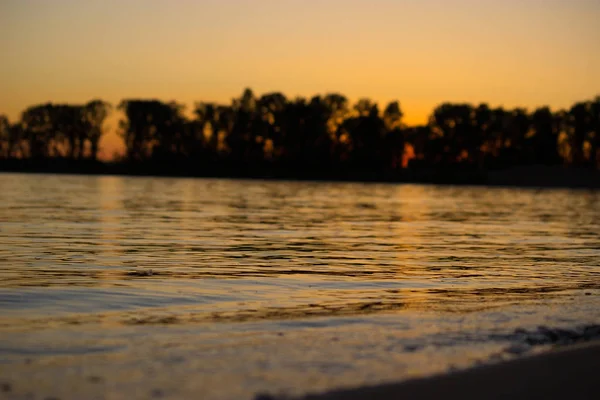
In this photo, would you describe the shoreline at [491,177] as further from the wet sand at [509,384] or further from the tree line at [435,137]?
the wet sand at [509,384]

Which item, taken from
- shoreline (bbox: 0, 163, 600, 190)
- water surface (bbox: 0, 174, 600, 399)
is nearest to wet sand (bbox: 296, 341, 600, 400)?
water surface (bbox: 0, 174, 600, 399)

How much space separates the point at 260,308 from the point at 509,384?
5.51 m

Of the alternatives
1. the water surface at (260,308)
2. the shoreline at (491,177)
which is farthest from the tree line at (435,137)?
the water surface at (260,308)

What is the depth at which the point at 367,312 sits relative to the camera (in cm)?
1285

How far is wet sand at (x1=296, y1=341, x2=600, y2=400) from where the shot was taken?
25.9 ft

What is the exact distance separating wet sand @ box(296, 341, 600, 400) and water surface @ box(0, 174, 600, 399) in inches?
17.2

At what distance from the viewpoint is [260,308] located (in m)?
13.1

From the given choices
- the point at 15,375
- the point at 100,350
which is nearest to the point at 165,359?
the point at 100,350

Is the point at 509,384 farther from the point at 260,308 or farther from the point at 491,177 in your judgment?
the point at 491,177

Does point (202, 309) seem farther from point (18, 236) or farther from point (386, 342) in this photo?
point (18, 236)

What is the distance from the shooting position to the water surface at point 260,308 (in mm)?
8883

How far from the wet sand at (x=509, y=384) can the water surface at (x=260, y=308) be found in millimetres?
437

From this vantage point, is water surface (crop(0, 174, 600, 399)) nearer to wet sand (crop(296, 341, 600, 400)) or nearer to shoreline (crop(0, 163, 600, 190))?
wet sand (crop(296, 341, 600, 400))

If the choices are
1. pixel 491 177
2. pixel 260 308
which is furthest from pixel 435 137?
pixel 260 308
